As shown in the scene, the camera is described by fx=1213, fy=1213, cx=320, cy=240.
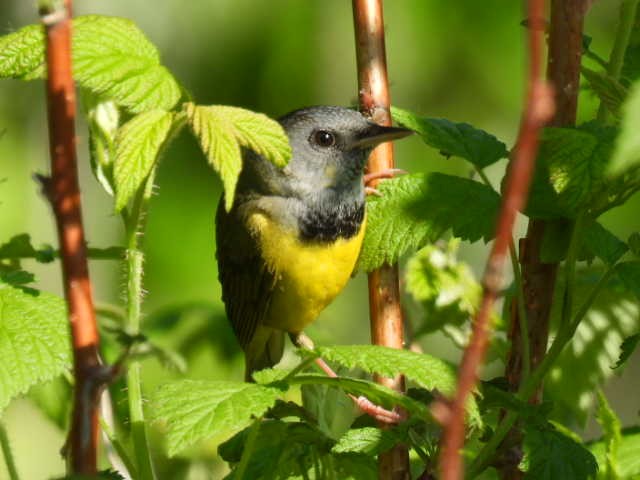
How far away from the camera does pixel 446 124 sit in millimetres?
2467

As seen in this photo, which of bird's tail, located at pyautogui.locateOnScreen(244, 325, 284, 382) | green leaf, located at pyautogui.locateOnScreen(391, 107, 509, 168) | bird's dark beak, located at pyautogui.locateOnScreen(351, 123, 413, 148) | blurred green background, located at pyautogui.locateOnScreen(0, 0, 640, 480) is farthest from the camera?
blurred green background, located at pyautogui.locateOnScreen(0, 0, 640, 480)

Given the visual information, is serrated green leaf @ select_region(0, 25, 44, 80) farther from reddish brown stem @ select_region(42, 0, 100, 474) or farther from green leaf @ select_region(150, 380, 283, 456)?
reddish brown stem @ select_region(42, 0, 100, 474)

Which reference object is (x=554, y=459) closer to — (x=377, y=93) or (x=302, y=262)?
(x=377, y=93)

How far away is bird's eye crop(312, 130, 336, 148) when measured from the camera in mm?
3680

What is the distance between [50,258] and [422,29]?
11.4ft

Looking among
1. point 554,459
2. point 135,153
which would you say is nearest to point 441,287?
point 554,459

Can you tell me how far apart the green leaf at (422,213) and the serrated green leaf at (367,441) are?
429 mm

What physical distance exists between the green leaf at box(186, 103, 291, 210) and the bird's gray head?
5.88 feet

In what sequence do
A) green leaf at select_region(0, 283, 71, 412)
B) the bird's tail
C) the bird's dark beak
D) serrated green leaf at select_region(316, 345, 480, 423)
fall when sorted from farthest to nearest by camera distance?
1. the bird's tail
2. the bird's dark beak
3. green leaf at select_region(0, 283, 71, 412)
4. serrated green leaf at select_region(316, 345, 480, 423)

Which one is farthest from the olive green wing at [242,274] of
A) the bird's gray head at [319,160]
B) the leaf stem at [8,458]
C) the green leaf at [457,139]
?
the leaf stem at [8,458]

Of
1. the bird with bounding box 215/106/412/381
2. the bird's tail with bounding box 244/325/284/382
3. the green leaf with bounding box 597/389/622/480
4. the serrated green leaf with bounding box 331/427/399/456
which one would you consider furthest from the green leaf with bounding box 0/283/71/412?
the bird's tail with bounding box 244/325/284/382

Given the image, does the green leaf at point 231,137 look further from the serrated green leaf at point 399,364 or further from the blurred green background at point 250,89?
the blurred green background at point 250,89

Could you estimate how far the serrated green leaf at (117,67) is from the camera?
6.68 ft

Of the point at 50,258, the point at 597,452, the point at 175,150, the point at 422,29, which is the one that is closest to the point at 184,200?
the point at 175,150
